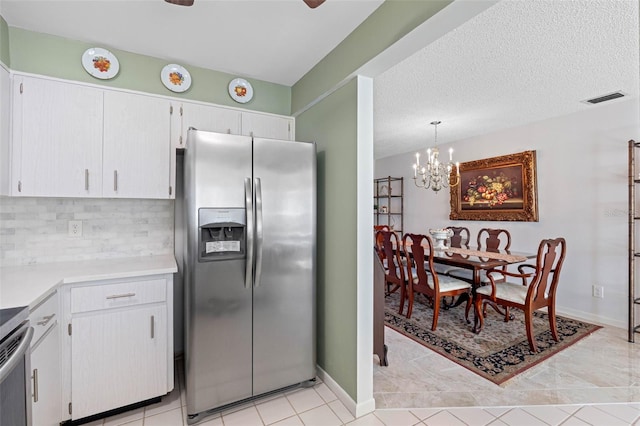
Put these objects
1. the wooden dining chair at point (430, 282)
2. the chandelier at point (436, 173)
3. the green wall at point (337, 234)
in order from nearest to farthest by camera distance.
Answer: the green wall at point (337, 234)
the wooden dining chair at point (430, 282)
the chandelier at point (436, 173)

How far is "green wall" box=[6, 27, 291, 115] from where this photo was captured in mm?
1898

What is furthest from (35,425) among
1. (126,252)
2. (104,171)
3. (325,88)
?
(325,88)

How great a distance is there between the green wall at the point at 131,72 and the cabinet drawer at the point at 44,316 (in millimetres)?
1497

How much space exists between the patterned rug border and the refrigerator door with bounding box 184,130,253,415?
1.77 meters

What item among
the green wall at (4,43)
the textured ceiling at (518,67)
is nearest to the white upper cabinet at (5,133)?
the green wall at (4,43)

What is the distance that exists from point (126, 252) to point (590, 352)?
4083mm

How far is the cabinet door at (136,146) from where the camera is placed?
6.54 ft

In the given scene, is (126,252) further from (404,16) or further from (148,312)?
(404,16)

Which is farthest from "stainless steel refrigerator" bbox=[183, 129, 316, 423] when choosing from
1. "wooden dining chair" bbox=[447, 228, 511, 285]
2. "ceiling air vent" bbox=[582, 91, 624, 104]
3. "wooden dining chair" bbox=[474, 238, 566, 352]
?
"ceiling air vent" bbox=[582, 91, 624, 104]

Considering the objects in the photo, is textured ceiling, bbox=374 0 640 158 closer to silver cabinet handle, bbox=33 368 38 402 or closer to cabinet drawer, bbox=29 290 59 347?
cabinet drawer, bbox=29 290 59 347

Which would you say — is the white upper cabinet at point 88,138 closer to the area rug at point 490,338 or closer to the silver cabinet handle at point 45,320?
the silver cabinet handle at point 45,320

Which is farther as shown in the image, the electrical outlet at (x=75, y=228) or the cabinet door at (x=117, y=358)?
the electrical outlet at (x=75, y=228)

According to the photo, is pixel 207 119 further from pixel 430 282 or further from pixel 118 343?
pixel 430 282

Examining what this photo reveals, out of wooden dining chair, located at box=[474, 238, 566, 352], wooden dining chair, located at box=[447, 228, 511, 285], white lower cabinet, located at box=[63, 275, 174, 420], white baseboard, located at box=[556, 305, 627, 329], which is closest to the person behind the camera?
white lower cabinet, located at box=[63, 275, 174, 420]
